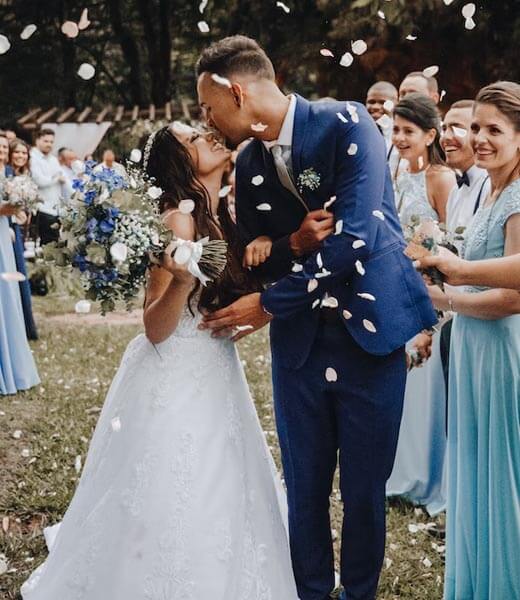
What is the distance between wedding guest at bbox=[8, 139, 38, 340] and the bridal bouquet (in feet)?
2.21

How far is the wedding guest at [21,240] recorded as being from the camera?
25.3 ft

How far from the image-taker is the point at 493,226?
2.91 m

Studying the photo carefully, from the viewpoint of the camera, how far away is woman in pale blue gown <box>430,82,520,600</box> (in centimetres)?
289

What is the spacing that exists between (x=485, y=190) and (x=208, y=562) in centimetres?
217

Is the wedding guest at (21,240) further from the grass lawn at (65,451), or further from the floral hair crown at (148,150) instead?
the floral hair crown at (148,150)

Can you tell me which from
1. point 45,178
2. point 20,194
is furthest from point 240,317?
point 45,178

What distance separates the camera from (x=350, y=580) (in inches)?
121

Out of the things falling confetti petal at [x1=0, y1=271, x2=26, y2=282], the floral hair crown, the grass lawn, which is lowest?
the grass lawn

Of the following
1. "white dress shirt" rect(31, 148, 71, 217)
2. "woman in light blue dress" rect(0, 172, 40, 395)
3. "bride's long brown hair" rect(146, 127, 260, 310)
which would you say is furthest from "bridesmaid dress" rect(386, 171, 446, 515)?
"white dress shirt" rect(31, 148, 71, 217)

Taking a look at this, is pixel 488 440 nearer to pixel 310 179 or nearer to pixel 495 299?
pixel 495 299

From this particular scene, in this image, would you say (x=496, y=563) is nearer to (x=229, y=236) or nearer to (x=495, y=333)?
(x=495, y=333)

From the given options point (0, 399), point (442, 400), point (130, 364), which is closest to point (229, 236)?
point (130, 364)

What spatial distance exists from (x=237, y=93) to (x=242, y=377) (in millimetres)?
1143

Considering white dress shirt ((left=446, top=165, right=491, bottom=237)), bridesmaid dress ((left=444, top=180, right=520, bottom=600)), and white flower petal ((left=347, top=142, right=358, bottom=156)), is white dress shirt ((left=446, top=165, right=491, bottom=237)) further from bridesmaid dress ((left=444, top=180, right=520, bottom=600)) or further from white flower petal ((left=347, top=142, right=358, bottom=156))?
white flower petal ((left=347, top=142, right=358, bottom=156))
